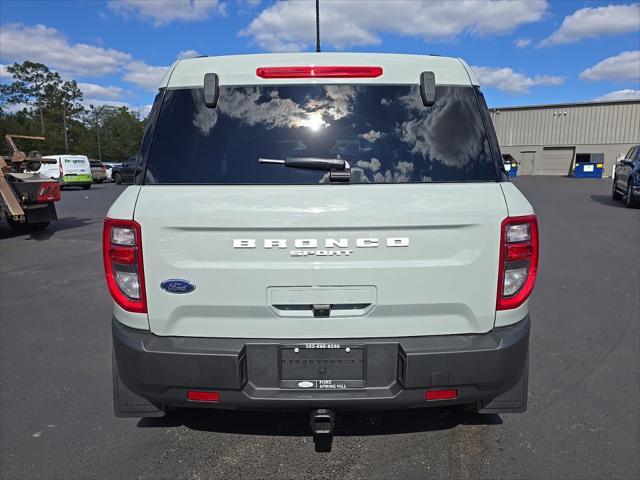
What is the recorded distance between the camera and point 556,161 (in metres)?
50.4

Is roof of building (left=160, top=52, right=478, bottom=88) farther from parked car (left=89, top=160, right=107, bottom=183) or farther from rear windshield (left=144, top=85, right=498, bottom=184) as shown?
parked car (left=89, top=160, right=107, bottom=183)

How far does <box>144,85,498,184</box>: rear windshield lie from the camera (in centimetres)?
224

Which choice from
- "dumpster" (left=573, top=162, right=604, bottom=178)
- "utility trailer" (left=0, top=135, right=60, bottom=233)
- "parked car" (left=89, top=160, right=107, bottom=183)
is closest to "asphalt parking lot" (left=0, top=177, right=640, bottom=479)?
"utility trailer" (left=0, top=135, right=60, bottom=233)

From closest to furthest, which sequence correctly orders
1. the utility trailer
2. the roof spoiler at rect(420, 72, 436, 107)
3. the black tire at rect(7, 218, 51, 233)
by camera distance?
the roof spoiler at rect(420, 72, 436, 107)
the utility trailer
the black tire at rect(7, 218, 51, 233)

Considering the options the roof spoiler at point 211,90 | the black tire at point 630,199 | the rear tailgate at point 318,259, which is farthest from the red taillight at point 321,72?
the black tire at point 630,199

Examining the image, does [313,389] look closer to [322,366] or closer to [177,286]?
[322,366]

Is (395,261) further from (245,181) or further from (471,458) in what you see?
(471,458)

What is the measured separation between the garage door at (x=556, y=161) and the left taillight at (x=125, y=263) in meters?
55.9

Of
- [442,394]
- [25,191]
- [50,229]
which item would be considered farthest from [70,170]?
[442,394]

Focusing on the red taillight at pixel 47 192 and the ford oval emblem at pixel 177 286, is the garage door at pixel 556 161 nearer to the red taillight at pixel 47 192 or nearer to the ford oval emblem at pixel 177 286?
the red taillight at pixel 47 192

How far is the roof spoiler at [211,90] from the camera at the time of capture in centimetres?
234

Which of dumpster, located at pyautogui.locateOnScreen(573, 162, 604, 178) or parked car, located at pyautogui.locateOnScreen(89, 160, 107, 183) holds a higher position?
parked car, located at pyautogui.locateOnScreen(89, 160, 107, 183)

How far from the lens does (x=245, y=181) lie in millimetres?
2207

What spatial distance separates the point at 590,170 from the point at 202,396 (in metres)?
50.1
